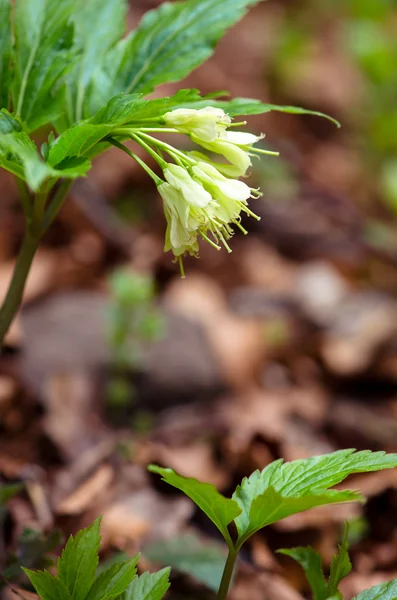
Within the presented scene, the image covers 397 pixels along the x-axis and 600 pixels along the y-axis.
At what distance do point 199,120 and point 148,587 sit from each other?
81 centimetres

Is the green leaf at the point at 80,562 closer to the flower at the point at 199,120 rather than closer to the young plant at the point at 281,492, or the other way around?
the young plant at the point at 281,492

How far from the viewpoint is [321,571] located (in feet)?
4.28

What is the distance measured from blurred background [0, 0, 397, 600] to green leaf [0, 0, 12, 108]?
861 mm

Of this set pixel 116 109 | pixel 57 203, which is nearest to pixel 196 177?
pixel 116 109

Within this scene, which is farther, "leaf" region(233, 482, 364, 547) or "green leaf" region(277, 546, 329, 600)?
"green leaf" region(277, 546, 329, 600)

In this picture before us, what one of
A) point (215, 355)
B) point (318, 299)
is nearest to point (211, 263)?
point (318, 299)

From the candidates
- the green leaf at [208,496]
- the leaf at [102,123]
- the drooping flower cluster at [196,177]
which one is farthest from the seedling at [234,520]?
the leaf at [102,123]

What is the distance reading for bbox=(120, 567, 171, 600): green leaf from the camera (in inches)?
44.7

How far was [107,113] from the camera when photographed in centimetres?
112

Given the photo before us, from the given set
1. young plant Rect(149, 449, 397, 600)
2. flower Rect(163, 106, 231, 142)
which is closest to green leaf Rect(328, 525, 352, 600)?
young plant Rect(149, 449, 397, 600)

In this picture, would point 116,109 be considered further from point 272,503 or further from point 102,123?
point 272,503

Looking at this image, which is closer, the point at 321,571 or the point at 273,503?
the point at 273,503

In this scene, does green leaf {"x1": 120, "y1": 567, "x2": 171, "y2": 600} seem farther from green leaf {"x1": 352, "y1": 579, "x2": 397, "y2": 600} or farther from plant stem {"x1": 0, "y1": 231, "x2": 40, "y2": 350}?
plant stem {"x1": 0, "y1": 231, "x2": 40, "y2": 350}

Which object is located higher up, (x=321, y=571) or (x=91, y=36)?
(x=91, y=36)
